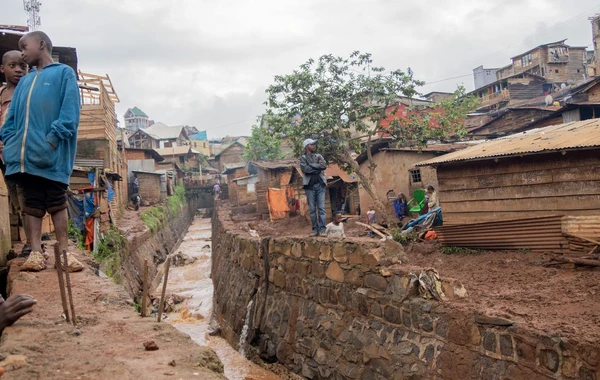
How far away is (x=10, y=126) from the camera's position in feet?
14.2

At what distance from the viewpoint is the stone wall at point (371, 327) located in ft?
14.3

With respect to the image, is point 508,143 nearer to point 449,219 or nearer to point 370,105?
point 449,219

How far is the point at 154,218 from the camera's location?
1021 inches

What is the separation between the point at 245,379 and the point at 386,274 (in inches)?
139

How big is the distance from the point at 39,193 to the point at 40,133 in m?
0.62

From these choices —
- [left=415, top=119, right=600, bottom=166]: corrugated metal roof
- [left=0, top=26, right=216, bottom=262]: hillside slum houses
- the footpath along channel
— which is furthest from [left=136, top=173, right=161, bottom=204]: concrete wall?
[left=415, top=119, right=600, bottom=166]: corrugated metal roof

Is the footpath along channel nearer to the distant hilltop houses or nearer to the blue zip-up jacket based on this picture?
the blue zip-up jacket

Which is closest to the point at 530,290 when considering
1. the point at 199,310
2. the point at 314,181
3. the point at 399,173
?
the point at 314,181

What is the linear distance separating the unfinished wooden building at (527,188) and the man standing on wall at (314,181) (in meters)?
4.15

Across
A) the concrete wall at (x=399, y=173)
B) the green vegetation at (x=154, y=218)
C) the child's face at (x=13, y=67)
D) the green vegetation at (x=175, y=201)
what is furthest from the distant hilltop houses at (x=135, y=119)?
the child's face at (x=13, y=67)

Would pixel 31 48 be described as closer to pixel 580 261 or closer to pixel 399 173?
pixel 580 261

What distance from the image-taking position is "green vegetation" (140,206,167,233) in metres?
23.8

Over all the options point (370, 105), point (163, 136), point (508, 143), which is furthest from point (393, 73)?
point (163, 136)

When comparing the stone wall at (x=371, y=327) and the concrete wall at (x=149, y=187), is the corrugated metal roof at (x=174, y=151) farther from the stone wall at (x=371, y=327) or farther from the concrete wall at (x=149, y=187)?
the stone wall at (x=371, y=327)
